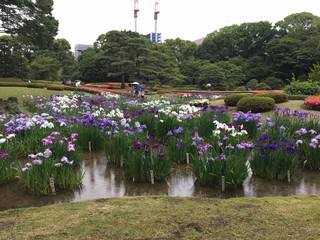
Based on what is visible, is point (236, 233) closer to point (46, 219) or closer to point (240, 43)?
point (46, 219)

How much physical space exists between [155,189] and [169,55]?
39.8 meters

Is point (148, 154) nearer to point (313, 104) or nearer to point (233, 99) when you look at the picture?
point (313, 104)

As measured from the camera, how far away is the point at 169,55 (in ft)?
141

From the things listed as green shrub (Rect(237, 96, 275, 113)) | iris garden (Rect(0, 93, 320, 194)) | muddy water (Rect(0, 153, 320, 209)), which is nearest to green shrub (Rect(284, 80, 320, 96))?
green shrub (Rect(237, 96, 275, 113))

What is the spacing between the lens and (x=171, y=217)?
3.08 m

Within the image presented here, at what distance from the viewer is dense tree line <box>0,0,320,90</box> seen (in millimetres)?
16562

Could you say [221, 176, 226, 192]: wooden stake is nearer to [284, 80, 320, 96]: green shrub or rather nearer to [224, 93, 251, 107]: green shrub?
[224, 93, 251, 107]: green shrub

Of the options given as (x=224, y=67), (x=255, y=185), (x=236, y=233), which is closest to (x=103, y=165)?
(x=255, y=185)

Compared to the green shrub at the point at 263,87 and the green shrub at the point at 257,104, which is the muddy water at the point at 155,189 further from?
the green shrub at the point at 263,87

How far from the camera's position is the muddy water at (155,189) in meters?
3.96

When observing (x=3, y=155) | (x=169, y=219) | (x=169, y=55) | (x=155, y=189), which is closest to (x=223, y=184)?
(x=155, y=189)

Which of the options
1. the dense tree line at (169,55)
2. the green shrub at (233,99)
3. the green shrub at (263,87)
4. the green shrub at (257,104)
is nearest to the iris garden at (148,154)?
the green shrub at (257,104)

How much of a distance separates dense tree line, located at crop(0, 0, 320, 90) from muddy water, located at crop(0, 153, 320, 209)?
13561 millimetres

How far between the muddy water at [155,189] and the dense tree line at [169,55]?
534 inches
